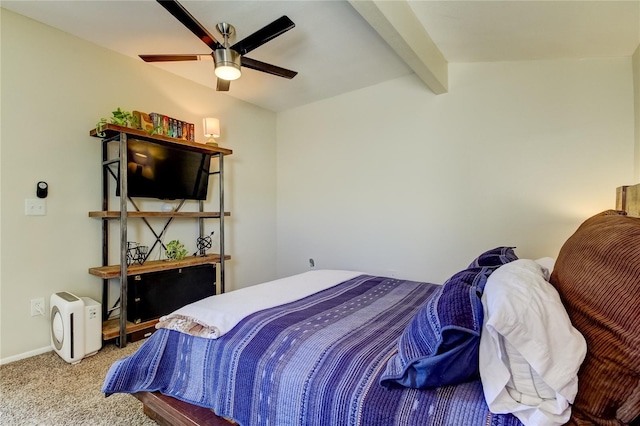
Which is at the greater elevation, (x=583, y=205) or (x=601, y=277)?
(x=583, y=205)

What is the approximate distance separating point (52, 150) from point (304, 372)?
2.69 m

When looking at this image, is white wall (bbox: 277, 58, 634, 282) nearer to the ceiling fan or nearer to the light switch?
the ceiling fan

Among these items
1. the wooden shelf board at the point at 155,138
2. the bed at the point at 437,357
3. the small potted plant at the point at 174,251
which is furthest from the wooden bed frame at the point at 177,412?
the wooden shelf board at the point at 155,138

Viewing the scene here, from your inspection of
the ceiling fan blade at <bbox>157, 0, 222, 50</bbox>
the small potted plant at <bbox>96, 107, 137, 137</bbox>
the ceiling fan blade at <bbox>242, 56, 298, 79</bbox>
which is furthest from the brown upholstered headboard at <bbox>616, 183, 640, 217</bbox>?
the small potted plant at <bbox>96, 107, 137, 137</bbox>

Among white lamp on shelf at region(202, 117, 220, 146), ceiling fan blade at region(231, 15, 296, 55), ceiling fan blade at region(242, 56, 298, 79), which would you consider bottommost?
white lamp on shelf at region(202, 117, 220, 146)

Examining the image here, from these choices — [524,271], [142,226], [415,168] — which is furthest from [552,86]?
[142,226]

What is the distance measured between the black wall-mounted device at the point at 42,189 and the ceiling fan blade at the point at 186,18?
169 centimetres

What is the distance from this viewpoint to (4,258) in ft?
7.51

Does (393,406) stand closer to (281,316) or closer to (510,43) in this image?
(281,316)

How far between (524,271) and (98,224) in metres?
3.11

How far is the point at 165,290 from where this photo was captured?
284 cm

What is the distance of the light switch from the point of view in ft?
7.80

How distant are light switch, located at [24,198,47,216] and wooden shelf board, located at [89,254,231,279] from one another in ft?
1.89

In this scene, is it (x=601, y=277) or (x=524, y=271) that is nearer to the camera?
(x=601, y=277)
